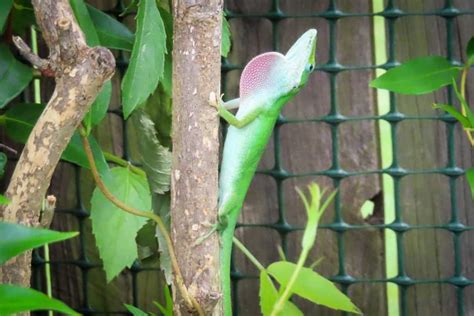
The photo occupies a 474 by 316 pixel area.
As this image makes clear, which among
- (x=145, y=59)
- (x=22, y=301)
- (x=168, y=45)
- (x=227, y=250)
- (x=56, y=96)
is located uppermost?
(x=168, y=45)

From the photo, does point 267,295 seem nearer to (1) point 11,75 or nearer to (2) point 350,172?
(1) point 11,75

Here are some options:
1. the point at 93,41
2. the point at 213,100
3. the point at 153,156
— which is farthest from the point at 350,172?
the point at 213,100

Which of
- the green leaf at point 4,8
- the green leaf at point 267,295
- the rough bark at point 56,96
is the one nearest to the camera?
the rough bark at point 56,96

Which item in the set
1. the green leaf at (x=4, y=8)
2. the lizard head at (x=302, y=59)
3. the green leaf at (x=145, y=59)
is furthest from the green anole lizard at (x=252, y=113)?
the green leaf at (x=4, y=8)

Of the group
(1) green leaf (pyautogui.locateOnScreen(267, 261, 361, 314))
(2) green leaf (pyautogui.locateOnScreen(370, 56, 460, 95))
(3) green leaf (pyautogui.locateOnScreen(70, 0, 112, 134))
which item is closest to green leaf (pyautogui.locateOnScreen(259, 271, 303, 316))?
(1) green leaf (pyautogui.locateOnScreen(267, 261, 361, 314))

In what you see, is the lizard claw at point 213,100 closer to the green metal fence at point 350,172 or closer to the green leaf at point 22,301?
the green leaf at point 22,301

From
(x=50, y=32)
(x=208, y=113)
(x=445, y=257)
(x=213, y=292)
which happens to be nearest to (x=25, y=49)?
(x=50, y=32)

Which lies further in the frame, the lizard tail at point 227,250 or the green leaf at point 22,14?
the green leaf at point 22,14
